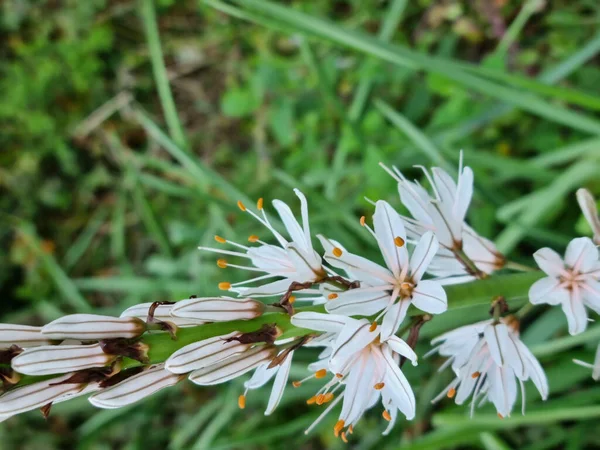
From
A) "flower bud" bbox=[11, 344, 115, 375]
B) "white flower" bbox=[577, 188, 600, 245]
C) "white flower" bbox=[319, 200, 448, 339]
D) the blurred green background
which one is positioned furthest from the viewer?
the blurred green background

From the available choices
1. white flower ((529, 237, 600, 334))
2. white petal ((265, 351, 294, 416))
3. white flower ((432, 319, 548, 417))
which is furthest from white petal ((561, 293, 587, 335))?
white petal ((265, 351, 294, 416))

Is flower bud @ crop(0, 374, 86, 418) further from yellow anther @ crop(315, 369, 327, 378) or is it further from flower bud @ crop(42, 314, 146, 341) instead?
yellow anther @ crop(315, 369, 327, 378)

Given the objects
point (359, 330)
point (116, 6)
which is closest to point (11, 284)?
point (116, 6)

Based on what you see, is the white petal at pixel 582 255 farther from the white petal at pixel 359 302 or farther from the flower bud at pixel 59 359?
the flower bud at pixel 59 359

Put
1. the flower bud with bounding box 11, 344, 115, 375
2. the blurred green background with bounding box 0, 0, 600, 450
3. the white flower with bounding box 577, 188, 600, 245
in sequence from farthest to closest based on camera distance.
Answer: the blurred green background with bounding box 0, 0, 600, 450 < the white flower with bounding box 577, 188, 600, 245 < the flower bud with bounding box 11, 344, 115, 375

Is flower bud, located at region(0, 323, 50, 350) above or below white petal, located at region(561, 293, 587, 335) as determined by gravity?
above

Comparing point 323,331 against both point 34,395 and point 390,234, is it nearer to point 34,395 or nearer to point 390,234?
point 390,234

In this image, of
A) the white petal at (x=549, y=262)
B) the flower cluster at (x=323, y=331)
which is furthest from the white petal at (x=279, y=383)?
the white petal at (x=549, y=262)
